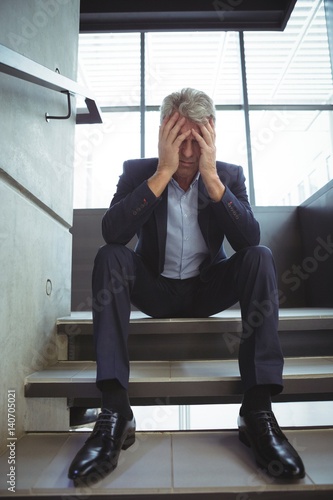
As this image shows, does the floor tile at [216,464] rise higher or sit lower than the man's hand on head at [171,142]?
lower

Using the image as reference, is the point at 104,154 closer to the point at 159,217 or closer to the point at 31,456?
the point at 159,217

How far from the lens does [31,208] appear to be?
134 centimetres

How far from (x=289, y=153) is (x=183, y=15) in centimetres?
187

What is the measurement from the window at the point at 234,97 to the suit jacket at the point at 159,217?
226 centimetres

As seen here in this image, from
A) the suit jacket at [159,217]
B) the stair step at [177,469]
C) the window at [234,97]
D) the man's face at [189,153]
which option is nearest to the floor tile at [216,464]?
the stair step at [177,469]

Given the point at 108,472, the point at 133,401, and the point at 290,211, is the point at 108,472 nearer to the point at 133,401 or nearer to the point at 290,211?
the point at 133,401

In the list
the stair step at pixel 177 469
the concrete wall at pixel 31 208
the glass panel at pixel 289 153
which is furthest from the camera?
the glass panel at pixel 289 153

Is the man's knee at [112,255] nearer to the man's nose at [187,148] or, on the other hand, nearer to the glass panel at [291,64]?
the man's nose at [187,148]

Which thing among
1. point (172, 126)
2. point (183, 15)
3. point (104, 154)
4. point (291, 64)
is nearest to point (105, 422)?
point (172, 126)

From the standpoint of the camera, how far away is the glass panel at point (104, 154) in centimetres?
383

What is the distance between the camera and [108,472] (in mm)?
910

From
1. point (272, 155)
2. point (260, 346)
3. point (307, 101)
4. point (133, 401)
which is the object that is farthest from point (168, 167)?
point (307, 101)

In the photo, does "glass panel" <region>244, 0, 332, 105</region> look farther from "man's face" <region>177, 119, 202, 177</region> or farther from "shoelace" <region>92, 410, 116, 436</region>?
"shoelace" <region>92, 410, 116, 436</region>

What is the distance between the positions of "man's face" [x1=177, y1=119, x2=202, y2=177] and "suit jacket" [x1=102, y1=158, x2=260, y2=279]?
0.30 feet
